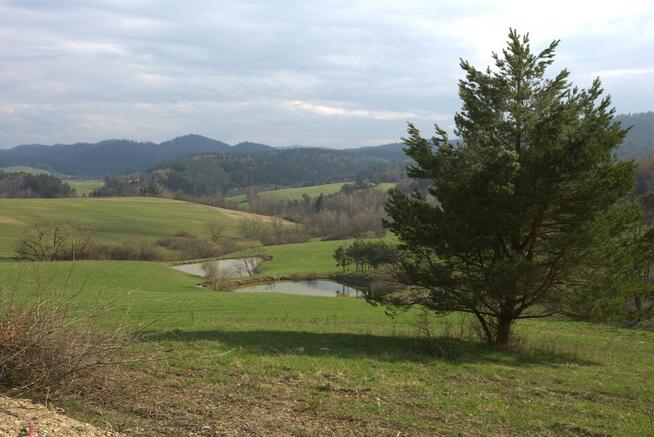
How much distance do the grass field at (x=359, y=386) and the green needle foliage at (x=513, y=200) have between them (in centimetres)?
184

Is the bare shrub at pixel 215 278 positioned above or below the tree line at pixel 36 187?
below

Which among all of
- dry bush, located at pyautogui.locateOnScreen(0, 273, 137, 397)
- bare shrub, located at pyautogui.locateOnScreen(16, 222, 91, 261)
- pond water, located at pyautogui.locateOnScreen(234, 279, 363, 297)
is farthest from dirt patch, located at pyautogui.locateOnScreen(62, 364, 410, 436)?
pond water, located at pyautogui.locateOnScreen(234, 279, 363, 297)

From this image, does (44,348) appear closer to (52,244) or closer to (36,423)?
(36,423)

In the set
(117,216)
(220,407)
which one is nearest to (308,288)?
(220,407)

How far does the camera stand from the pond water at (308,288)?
5759 cm

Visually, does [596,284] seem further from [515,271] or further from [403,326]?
[403,326]

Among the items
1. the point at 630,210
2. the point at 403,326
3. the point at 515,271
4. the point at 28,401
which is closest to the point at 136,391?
the point at 28,401

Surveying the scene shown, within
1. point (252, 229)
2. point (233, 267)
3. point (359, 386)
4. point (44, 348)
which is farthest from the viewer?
point (252, 229)

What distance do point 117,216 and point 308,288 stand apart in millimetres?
59888

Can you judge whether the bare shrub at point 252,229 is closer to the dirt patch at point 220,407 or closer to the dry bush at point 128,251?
the dry bush at point 128,251

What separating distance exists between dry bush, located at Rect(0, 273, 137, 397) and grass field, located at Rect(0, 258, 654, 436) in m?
0.46

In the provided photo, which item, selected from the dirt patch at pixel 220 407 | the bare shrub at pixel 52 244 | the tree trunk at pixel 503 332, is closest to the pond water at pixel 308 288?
the bare shrub at pixel 52 244

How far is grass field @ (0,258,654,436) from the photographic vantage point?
7750 mm

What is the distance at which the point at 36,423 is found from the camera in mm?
6227
